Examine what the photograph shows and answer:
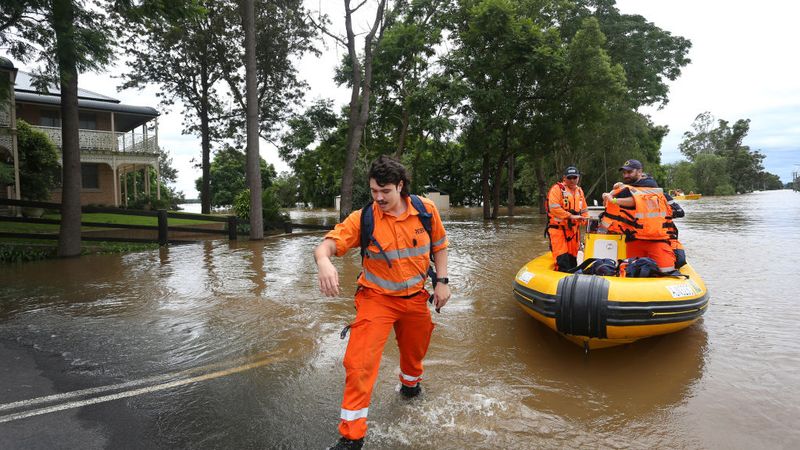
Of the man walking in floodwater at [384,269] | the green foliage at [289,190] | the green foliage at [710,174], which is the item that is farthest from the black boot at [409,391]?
the green foliage at [710,174]

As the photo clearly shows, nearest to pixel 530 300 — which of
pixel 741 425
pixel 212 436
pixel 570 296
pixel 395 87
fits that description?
pixel 570 296

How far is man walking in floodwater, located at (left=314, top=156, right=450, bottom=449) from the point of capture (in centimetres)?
285

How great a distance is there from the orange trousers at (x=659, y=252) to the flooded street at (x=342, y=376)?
2.59ft

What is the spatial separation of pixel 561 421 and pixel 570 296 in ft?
4.16

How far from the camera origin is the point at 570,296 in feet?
14.4

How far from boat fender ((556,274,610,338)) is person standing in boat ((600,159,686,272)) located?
4.95 ft

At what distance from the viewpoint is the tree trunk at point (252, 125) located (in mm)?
15812

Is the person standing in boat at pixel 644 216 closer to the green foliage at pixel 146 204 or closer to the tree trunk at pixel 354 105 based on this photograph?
the tree trunk at pixel 354 105

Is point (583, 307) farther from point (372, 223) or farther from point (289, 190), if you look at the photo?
point (289, 190)

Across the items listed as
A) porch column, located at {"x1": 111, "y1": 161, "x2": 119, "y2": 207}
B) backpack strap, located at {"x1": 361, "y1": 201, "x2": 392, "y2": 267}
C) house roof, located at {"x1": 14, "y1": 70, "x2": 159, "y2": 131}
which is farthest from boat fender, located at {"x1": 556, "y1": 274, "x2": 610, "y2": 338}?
house roof, located at {"x1": 14, "y1": 70, "x2": 159, "y2": 131}

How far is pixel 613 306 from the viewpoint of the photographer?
4258 millimetres

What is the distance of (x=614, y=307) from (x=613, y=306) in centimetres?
1

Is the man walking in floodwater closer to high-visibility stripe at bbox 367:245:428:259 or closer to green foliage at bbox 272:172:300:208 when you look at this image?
high-visibility stripe at bbox 367:245:428:259

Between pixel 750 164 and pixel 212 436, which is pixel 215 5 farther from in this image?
pixel 750 164
